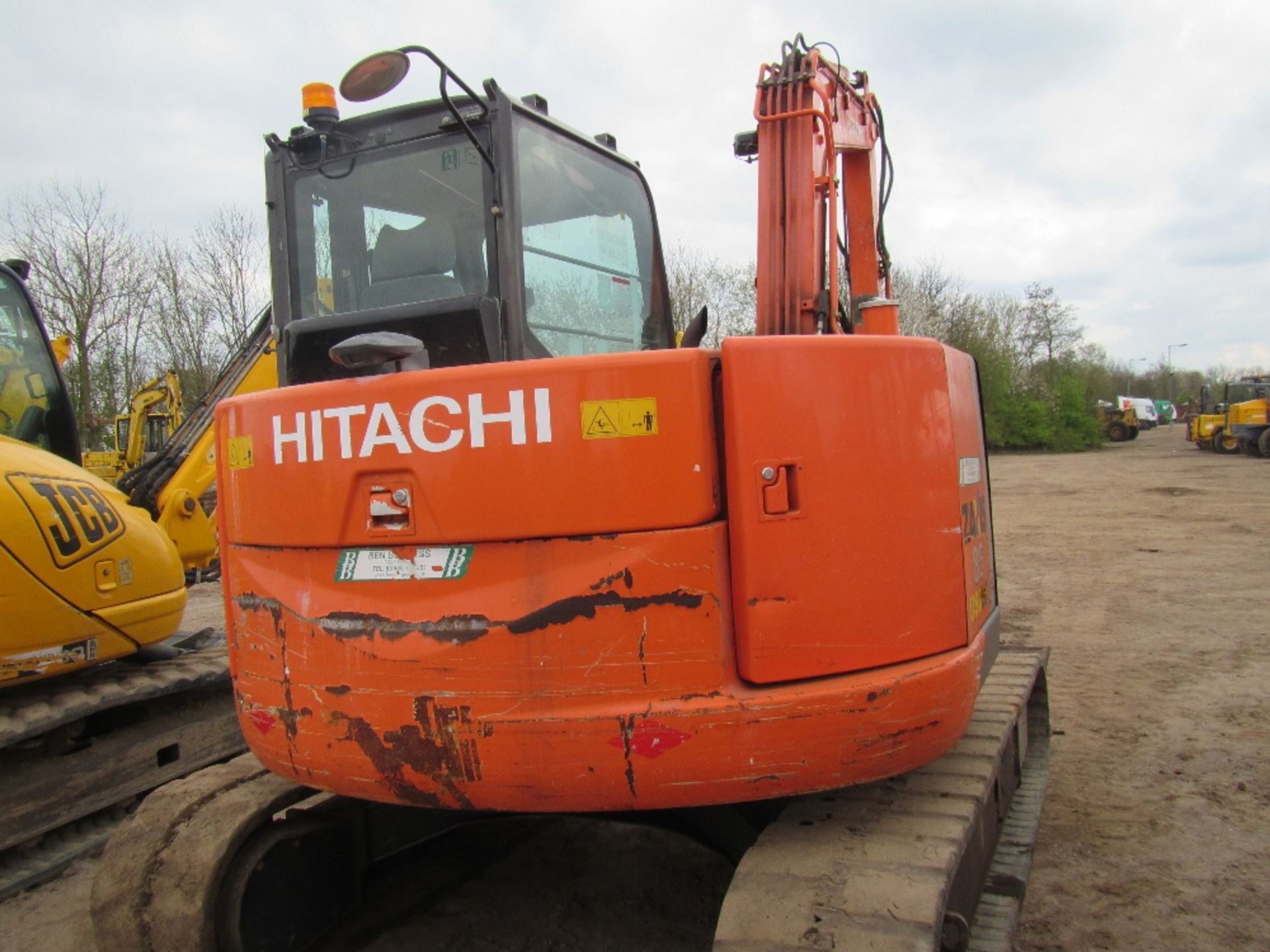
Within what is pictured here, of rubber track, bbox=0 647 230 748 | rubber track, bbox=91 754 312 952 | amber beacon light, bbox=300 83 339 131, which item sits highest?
amber beacon light, bbox=300 83 339 131

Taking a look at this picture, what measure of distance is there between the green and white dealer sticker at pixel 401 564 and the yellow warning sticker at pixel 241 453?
0.42 metres

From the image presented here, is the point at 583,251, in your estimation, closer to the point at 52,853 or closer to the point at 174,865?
the point at 174,865

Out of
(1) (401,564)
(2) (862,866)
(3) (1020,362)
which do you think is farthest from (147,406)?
(3) (1020,362)

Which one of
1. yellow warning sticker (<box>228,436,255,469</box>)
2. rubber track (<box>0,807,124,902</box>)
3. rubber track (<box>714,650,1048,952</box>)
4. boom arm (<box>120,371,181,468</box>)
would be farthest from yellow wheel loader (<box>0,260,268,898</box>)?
boom arm (<box>120,371,181,468</box>)

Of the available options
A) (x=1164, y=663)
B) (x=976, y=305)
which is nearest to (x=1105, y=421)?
(x=976, y=305)

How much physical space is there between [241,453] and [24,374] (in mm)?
2759

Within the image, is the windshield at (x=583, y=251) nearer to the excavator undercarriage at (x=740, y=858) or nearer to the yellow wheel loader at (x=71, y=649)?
the excavator undercarriage at (x=740, y=858)

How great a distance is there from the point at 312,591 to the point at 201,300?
1136 inches

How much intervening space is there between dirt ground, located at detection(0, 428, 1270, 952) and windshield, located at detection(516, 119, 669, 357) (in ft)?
6.16

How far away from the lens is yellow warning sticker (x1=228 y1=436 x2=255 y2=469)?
97.6 inches

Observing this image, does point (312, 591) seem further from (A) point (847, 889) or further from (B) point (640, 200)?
(B) point (640, 200)

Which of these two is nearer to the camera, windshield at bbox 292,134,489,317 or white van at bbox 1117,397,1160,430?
windshield at bbox 292,134,489,317

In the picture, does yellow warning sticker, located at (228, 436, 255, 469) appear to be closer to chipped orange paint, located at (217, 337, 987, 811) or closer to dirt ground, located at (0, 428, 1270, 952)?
chipped orange paint, located at (217, 337, 987, 811)

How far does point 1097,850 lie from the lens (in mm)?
3672
